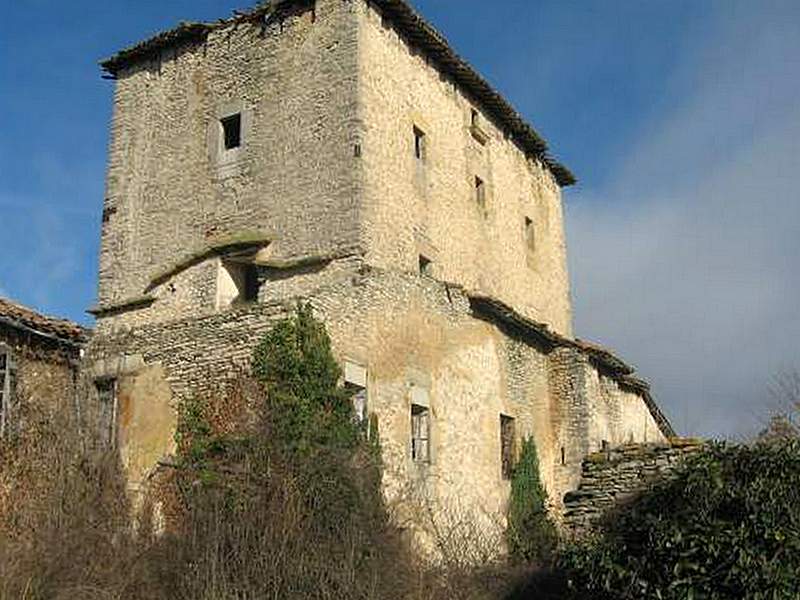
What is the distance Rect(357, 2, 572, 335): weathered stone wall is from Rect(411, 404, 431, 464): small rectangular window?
316 cm

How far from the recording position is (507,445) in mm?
20031

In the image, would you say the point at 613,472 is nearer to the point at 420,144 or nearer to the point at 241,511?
the point at 241,511

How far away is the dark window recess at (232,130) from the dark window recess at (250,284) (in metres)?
2.78

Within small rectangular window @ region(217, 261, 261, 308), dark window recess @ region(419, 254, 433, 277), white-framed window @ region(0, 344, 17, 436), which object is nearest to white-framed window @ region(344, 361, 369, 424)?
small rectangular window @ region(217, 261, 261, 308)

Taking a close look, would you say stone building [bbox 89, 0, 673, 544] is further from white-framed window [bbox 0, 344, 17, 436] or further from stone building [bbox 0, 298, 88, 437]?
white-framed window [bbox 0, 344, 17, 436]

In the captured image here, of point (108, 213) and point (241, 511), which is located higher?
point (108, 213)

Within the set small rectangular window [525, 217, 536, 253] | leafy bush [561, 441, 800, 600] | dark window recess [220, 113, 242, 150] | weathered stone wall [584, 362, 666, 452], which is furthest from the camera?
small rectangular window [525, 217, 536, 253]

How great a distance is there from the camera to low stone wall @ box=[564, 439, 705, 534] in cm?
1470

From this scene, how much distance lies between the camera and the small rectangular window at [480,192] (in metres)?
23.6

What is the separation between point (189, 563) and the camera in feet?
42.8

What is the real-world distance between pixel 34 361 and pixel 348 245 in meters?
5.79

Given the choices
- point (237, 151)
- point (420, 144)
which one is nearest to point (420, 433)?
point (420, 144)

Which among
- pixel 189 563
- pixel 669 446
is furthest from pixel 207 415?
pixel 669 446

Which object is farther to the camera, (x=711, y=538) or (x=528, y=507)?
→ (x=528, y=507)
